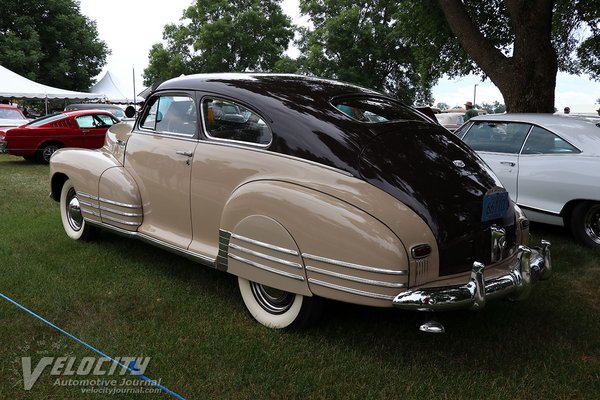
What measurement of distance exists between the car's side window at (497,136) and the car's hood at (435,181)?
8.98 ft

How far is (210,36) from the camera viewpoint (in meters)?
32.2

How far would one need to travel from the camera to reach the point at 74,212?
5.32m

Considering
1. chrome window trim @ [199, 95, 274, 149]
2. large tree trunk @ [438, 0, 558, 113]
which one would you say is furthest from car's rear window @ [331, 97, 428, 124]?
large tree trunk @ [438, 0, 558, 113]

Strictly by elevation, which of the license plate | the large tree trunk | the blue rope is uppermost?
the large tree trunk

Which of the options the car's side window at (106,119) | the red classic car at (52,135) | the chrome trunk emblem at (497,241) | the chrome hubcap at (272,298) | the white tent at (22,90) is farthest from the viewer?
the white tent at (22,90)

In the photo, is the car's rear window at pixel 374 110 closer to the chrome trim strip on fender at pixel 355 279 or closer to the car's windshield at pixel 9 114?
the chrome trim strip on fender at pixel 355 279

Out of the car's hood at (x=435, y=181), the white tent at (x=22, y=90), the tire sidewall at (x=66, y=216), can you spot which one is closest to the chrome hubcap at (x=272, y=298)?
the car's hood at (x=435, y=181)

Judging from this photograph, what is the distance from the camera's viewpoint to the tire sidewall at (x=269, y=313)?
332 cm

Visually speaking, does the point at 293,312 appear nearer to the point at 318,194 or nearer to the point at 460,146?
the point at 318,194

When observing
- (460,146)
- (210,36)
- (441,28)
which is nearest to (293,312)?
(460,146)

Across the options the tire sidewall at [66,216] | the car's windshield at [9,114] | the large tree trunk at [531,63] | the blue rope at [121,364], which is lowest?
the blue rope at [121,364]

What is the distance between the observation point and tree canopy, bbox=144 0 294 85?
108 ft

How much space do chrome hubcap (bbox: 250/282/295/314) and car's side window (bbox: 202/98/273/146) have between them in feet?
3.25

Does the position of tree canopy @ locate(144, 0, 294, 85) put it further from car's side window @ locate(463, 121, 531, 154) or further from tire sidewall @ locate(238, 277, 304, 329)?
tire sidewall @ locate(238, 277, 304, 329)
